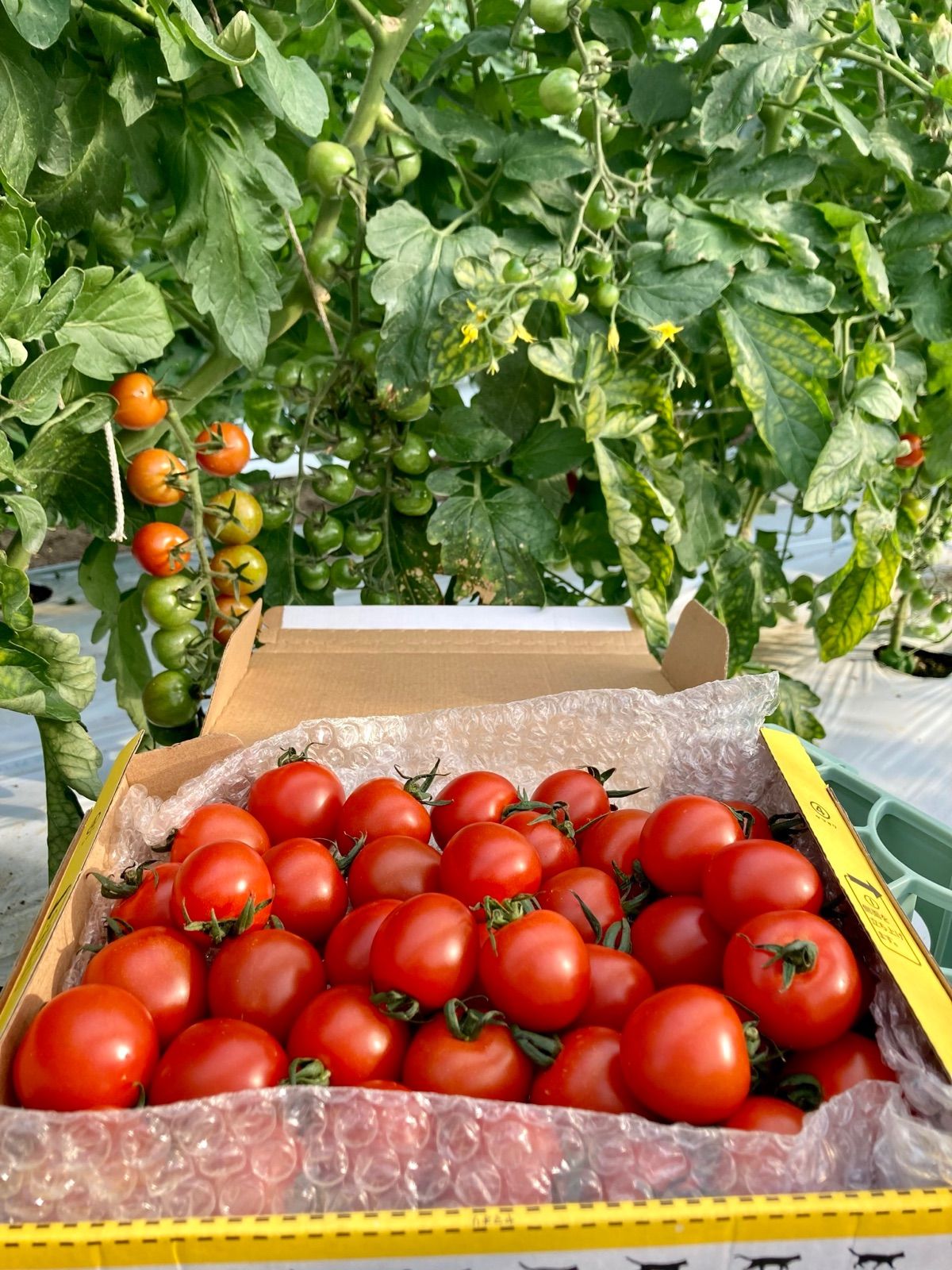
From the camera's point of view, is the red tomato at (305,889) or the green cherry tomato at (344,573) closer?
the red tomato at (305,889)

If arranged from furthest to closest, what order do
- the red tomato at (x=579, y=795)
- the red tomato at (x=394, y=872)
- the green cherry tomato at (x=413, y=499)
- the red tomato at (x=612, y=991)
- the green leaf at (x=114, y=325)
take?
the green cherry tomato at (x=413, y=499) → the green leaf at (x=114, y=325) → the red tomato at (x=579, y=795) → the red tomato at (x=394, y=872) → the red tomato at (x=612, y=991)

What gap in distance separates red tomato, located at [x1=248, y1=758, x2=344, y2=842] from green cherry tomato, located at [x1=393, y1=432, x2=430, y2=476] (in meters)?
0.56

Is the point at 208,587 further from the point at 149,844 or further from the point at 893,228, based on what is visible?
the point at 893,228

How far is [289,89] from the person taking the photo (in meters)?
0.88

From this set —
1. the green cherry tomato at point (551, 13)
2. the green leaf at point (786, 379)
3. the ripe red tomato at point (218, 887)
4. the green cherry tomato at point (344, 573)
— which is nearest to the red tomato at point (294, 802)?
the ripe red tomato at point (218, 887)

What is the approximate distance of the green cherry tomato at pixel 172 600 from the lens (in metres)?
1.08

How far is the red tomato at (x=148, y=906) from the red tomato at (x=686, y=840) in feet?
1.02

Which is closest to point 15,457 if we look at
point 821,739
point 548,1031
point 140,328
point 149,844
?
point 140,328

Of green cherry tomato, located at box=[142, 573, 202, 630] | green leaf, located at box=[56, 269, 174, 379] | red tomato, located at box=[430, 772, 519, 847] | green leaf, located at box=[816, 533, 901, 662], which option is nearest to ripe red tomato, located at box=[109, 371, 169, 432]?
green leaf, located at box=[56, 269, 174, 379]

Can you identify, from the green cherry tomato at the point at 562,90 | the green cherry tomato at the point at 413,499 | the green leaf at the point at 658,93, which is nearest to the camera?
the green cherry tomato at the point at 562,90

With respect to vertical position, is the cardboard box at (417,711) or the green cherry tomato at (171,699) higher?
the cardboard box at (417,711)

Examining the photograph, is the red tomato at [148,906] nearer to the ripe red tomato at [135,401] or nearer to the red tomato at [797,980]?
the red tomato at [797,980]

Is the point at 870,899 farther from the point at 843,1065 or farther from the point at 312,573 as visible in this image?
the point at 312,573

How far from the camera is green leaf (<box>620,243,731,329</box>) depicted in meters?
1.12
